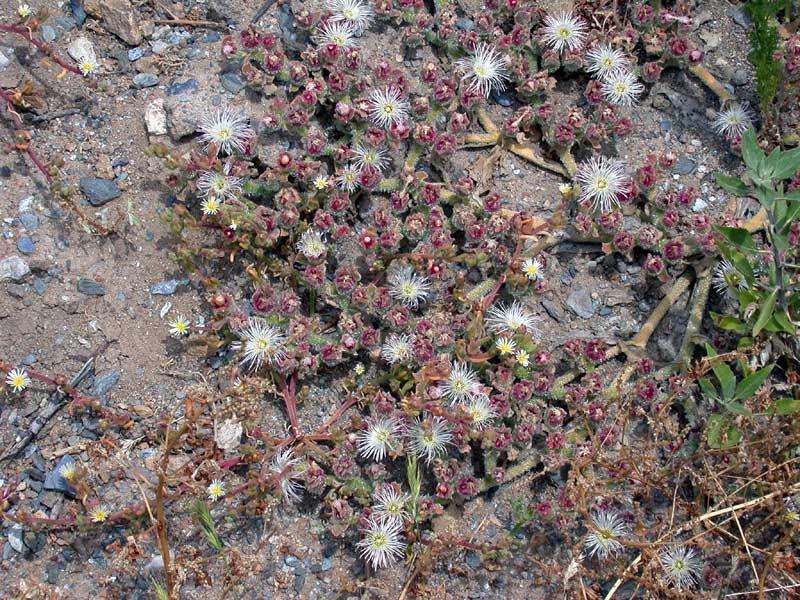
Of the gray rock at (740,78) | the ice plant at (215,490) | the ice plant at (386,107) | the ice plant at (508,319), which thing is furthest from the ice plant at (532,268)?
the ice plant at (215,490)

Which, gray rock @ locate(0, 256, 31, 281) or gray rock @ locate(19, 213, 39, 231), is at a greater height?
gray rock @ locate(19, 213, 39, 231)

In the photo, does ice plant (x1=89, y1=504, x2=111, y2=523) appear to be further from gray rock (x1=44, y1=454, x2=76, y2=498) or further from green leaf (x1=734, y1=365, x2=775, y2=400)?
green leaf (x1=734, y1=365, x2=775, y2=400)

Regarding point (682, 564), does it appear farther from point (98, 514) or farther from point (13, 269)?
point (13, 269)

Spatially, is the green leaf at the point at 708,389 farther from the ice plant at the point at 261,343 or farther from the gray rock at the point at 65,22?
the gray rock at the point at 65,22

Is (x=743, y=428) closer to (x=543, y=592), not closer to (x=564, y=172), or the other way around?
(x=543, y=592)

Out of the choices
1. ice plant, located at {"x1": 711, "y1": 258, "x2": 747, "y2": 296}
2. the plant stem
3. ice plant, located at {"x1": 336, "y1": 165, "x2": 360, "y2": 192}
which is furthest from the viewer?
ice plant, located at {"x1": 336, "y1": 165, "x2": 360, "y2": 192}

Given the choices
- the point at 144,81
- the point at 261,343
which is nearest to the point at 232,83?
the point at 144,81

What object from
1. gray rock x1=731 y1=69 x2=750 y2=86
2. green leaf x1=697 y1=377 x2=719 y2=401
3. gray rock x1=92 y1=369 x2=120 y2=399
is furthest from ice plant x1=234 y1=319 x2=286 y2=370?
gray rock x1=731 y1=69 x2=750 y2=86
